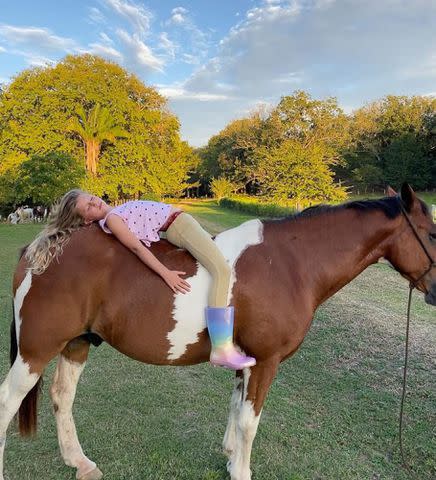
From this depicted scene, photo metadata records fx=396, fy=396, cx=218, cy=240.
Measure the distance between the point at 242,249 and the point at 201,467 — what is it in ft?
5.73

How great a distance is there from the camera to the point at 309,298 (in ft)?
8.52

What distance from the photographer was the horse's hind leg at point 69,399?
2.92 metres

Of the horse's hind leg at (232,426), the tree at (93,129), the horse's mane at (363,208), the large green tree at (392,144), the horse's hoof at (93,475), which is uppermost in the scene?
the large green tree at (392,144)

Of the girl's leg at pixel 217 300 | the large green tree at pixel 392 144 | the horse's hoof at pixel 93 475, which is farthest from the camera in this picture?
the large green tree at pixel 392 144

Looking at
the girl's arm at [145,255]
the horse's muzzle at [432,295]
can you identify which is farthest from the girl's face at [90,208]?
the horse's muzzle at [432,295]

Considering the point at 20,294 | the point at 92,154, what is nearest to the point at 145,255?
the point at 20,294

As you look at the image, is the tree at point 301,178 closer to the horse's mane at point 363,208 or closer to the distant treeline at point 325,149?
the distant treeline at point 325,149

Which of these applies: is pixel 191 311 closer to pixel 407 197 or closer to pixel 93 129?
pixel 407 197

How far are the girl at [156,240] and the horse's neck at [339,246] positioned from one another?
24.2 inches

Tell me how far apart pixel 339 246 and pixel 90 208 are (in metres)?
1.71

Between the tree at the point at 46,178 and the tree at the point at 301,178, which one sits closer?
the tree at the point at 46,178

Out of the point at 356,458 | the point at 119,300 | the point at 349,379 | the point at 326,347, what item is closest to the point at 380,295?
the point at 326,347

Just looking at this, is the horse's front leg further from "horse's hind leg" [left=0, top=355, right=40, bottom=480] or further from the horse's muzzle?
"horse's hind leg" [left=0, top=355, right=40, bottom=480]

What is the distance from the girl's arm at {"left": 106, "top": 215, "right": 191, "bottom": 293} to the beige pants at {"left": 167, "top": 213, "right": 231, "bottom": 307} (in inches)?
6.7
